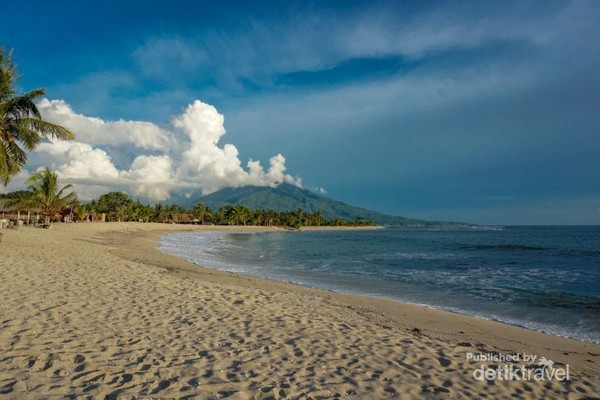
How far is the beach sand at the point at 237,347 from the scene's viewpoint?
14.3 feet

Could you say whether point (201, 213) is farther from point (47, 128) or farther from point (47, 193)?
point (47, 128)

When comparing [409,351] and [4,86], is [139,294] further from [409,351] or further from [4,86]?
[4,86]

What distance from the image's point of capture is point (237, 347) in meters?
5.70

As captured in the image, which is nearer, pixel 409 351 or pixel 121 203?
pixel 409 351

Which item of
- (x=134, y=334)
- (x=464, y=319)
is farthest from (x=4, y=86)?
(x=464, y=319)

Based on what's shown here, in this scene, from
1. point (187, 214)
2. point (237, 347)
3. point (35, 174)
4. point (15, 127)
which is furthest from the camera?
point (187, 214)

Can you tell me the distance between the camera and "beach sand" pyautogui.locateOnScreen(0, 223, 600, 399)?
4355 millimetres

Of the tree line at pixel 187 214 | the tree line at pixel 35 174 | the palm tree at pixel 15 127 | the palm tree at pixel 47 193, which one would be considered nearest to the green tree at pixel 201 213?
the tree line at pixel 187 214

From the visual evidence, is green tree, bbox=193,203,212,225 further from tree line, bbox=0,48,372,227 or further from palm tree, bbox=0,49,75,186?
palm tree, bbox=0,49,75,186

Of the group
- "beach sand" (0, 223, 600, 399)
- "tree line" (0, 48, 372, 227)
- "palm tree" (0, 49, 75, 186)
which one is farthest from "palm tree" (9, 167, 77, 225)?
"beach sand" (0, 223, 600, 399)

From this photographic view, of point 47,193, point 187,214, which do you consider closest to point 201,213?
point 187,214

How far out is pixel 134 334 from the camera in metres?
5.98

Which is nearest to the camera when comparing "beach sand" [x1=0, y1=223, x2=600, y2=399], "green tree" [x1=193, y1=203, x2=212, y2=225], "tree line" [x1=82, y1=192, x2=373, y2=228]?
"beach sand" [x1=0, y1=223, x2=600, y2=399]

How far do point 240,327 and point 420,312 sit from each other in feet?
18.2
